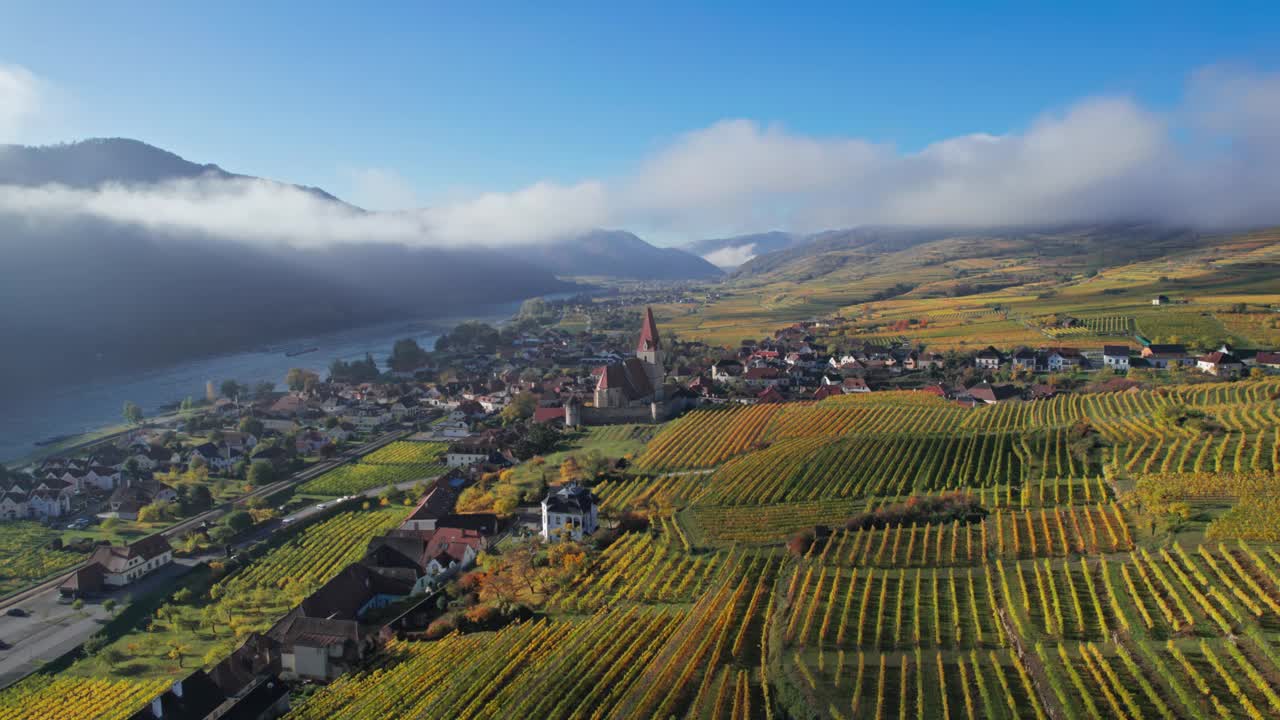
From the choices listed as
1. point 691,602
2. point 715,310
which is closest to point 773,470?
point 691,602

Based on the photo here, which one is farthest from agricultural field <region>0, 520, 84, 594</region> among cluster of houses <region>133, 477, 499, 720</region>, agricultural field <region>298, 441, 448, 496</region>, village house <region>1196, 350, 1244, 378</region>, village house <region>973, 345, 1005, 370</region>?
village house <region>1196, 350, 1244, 378</region>

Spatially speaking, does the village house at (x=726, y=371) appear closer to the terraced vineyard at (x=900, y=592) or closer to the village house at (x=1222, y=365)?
the terraced vineyard at (x=900, y=592)

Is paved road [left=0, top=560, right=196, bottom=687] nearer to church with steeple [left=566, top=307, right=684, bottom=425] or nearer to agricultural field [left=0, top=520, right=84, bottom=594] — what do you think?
agricultural field [left=0, top=520, right=84, bottom=594]

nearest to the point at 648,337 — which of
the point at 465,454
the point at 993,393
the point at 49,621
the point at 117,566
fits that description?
the point at 465,454

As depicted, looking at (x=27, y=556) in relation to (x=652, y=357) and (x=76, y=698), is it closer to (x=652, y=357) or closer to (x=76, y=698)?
(x=76, y=698)

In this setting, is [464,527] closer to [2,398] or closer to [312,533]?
[312,533]

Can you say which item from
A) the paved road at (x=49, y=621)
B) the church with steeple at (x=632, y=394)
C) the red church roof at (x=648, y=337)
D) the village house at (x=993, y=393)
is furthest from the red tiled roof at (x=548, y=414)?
the village house at (x=993, y=393)
